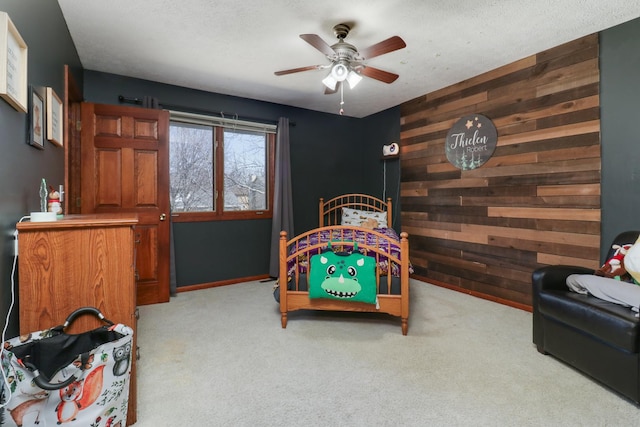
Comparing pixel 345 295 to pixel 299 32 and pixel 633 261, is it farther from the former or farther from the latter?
pixel 299 32

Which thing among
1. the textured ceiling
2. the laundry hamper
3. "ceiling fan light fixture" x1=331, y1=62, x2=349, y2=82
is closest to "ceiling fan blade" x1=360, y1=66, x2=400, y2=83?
"ceiling fan light fixture" x1=331, y1=62, x2=349, y2=82

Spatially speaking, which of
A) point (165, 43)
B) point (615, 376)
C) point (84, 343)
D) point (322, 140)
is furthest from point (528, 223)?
point (165, 43)

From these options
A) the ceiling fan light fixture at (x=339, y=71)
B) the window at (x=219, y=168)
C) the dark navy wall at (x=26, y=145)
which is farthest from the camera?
the window at (x=219, y=168)

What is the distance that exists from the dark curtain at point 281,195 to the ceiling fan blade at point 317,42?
6.49 feet

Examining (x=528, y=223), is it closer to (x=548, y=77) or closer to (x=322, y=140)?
(x=548, y=77)

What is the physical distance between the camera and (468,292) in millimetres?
3631

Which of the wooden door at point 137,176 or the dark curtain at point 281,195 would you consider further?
the dark curtain at point 281,195

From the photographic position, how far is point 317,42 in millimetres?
2199

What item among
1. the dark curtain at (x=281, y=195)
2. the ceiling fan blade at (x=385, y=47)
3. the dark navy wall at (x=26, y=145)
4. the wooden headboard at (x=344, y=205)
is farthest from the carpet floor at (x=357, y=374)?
the ceiling fan blade at (x=385, y=47)

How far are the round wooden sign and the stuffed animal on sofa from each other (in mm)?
1549

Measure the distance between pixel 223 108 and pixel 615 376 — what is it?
14.1 feet

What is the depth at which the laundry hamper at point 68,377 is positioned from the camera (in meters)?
1.08

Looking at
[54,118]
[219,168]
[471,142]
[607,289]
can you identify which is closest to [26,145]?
[54,118]

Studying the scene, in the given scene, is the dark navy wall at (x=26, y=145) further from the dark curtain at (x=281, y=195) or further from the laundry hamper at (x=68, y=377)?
the dark curtain at (x=281, y=195)
